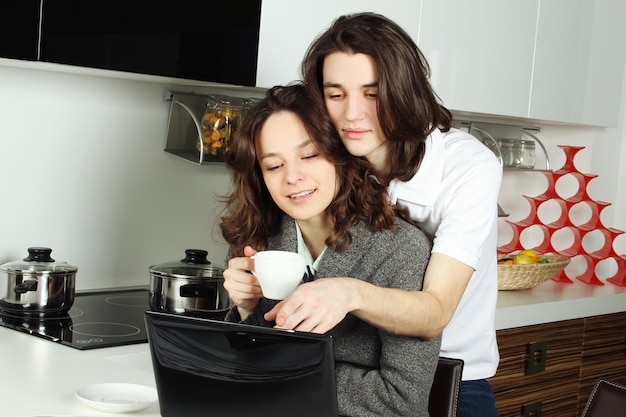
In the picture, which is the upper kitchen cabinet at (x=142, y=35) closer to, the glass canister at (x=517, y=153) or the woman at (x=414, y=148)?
the woman at (x=414, y=148)

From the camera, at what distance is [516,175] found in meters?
3.75

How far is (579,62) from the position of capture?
3.32 m

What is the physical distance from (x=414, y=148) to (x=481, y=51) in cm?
134

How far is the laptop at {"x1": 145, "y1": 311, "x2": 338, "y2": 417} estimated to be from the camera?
3.81ft

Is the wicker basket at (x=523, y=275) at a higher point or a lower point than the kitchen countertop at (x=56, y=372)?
higher

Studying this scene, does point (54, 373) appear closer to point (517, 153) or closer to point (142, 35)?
point (142, 35)

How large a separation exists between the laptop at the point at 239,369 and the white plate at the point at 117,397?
154 mm

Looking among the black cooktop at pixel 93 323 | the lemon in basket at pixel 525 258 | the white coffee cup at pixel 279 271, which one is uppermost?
the white coffee cup at pixel 279 271

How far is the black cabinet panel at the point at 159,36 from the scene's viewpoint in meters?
1.94

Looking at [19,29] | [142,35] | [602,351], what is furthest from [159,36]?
[602,351]

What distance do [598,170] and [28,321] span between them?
2427 millimetres

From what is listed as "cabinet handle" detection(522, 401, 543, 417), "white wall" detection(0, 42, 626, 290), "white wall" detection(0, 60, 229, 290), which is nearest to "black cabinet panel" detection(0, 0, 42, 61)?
"white wall" detection(0, 42, 626, 290)

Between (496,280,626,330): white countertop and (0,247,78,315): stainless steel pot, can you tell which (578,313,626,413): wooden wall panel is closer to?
(496,280,626,330): white countertop

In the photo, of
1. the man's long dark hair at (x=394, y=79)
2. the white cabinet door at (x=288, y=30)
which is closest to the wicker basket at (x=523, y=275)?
the white cabinet door at (x=288, y=30)
